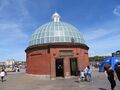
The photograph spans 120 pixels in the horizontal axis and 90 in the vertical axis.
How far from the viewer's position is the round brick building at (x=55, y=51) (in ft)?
87.7

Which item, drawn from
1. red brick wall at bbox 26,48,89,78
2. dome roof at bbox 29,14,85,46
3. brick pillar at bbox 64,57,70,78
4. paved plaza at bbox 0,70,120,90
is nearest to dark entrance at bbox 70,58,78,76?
red brick wall at bbox 26,48,89,78

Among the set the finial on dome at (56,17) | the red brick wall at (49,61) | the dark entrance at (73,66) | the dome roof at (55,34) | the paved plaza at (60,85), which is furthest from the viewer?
the finial on dome at (56,17)

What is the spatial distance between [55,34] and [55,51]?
279cm

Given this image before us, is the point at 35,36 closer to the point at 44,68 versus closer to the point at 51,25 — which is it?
the point at 51,25

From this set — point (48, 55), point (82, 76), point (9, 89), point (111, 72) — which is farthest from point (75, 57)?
point (111, 72)

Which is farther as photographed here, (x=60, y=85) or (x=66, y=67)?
(x=66, y=67)

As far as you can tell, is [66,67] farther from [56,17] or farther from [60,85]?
[56,17]

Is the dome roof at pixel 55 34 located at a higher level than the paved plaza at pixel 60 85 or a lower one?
higher

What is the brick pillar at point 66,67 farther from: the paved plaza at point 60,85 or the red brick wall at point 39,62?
the paved plaza at point 60,85

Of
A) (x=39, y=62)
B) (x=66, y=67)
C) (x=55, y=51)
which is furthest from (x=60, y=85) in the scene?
(x=39, y=62)

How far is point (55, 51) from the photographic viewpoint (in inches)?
1056

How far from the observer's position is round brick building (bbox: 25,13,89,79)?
2673 centimetres

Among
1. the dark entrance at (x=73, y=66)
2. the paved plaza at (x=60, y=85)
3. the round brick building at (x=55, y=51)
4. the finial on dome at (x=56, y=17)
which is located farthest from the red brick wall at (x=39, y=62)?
the finial on dome at (x=56, y=17)

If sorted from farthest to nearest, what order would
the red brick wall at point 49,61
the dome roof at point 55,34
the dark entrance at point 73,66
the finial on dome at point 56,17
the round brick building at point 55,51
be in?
the finial on dome at point 56,17 → the dark entrance at point 73,66 → the dome roof at point 55,34 → the round brick building at point 55,51 → the red brick wall at point 49,61
